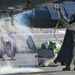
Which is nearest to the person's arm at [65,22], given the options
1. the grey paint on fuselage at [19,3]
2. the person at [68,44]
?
the person at [68,44]

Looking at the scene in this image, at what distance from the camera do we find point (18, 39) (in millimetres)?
11430

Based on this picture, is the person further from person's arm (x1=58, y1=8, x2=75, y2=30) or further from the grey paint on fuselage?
the grey paint on fuselage

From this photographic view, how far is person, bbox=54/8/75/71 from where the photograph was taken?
653 centimetres

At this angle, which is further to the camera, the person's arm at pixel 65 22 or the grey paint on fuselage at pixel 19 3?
the person's arm at pixel 65 22

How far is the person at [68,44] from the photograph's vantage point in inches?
257

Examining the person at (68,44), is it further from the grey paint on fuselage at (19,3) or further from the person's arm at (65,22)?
the grey paint on fuselage at (19,3)

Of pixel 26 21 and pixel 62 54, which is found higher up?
pixel 26 21

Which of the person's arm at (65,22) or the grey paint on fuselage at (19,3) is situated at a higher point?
the grey paint on fuselage at (19,3)

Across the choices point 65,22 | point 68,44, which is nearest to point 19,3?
point 65,22

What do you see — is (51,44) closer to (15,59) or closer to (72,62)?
(15,59)

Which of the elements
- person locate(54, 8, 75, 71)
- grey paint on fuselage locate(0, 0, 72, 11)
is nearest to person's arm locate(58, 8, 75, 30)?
person locate(54, 8, 75, 71)

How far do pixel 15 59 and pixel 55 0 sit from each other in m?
5.46

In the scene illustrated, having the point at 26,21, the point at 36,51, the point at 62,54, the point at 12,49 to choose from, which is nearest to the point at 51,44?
the point at 36,51

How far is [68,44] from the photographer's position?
706cm
